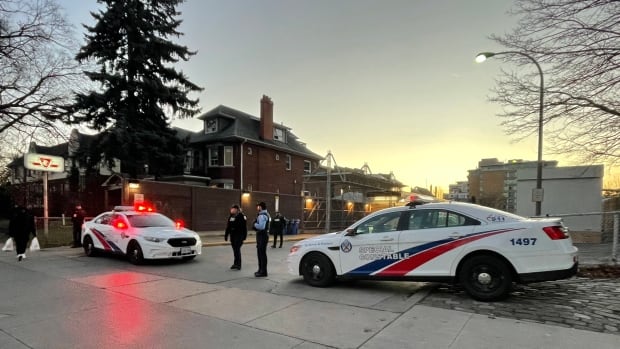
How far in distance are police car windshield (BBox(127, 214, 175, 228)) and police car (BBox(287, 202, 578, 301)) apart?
6268mm

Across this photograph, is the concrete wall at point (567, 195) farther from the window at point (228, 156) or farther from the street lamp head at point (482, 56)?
the window at point (228, 156)

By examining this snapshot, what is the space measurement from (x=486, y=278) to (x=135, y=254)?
911 centimetres

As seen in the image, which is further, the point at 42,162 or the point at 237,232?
the point at 42,162

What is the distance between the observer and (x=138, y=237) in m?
11.7

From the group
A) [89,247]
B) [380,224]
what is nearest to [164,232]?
[89,247]

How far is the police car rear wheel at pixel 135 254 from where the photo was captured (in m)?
11.6

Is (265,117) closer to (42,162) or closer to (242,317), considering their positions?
(42,162)

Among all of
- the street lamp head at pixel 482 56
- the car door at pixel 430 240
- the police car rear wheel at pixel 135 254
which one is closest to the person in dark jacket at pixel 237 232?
the police car rear wheel at pixel 135 254

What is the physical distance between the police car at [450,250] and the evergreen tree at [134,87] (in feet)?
67.9

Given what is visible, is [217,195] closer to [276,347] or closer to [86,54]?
[86,54]

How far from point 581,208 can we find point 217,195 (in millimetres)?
19571

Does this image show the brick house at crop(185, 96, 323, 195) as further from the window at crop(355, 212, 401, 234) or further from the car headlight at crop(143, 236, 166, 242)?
the window at crop(355, 212, 401, 234)

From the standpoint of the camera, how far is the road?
16.6 feet

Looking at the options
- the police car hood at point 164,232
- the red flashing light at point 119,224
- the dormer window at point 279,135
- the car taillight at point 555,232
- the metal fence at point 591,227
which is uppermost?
the dormer window at point 279,135
